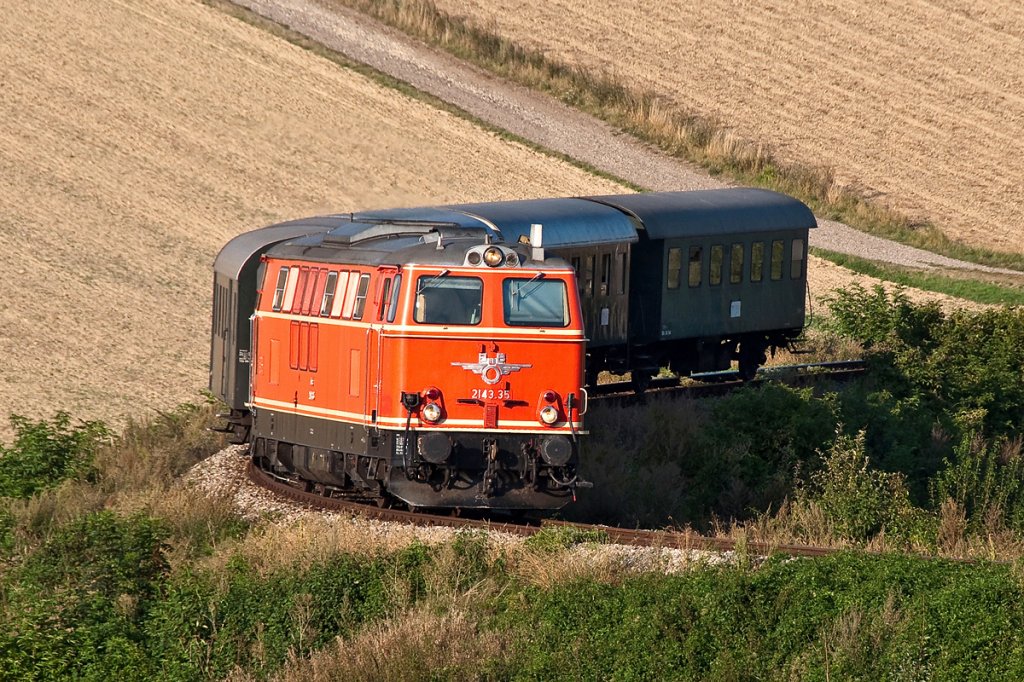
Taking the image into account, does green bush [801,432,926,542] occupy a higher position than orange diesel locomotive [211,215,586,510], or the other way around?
orange diesel locomotive [211,215,586,510]

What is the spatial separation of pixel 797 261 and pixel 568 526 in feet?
43.4

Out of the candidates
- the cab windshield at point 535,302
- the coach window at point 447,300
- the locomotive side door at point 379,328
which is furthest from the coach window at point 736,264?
the locomotive side door at point 379,328

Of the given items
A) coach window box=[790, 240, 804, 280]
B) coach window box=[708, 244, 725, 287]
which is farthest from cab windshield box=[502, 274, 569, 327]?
coach window box=[790, 240, 804, 280]

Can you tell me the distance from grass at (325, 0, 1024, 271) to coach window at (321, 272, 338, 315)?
30333 millimetres

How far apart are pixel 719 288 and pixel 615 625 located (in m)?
13.0

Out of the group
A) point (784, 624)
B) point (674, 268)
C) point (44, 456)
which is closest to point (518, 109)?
point (674, 268)

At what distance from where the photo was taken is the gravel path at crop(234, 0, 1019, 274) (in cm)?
4459

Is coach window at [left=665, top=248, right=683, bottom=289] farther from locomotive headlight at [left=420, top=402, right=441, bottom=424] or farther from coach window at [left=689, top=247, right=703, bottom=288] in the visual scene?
locomotive headlight at [left=420, top=402, right=441, bottom=424]

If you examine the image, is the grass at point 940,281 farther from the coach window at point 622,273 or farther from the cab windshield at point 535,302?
the cab windshield at point 535,302

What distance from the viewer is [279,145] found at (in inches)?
1734

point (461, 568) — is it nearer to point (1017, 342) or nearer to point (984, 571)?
point (984, 571)

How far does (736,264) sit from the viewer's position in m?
26.7

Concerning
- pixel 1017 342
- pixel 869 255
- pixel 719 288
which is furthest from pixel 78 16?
pixel 1017 342

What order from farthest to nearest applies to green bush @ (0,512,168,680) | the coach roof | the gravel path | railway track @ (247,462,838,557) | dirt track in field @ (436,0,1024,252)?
1. dirt track in field @ (436,0,1024,252)
2. the gravel path
3. the coach roof
4. railway track @ (247,462,838,557)
5. green bush @ (0,512,168,680)
